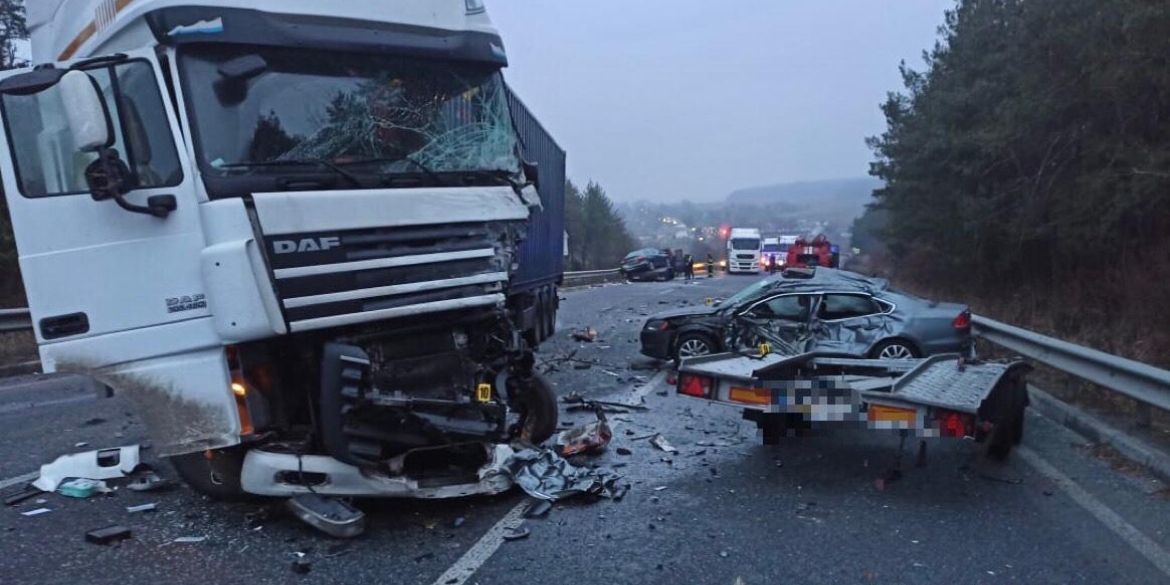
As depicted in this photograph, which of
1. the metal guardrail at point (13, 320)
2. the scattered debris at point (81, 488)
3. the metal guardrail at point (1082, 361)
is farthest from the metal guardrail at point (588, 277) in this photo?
the scattered debris at point (81, 488)

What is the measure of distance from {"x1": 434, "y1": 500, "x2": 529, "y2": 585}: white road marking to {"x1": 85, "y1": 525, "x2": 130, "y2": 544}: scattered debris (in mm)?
1953

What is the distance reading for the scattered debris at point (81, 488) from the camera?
5574 millimetres

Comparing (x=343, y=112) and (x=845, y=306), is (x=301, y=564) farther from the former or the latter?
(x=845, y=306)

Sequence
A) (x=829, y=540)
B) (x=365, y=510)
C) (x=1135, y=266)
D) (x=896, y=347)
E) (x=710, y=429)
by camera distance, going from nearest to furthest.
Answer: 1. (x=829, y=540)
2. (x=365, y=510)
3. (x=710, y=429)
4. (x=896, y=347)
5. (x=1135, y=266)

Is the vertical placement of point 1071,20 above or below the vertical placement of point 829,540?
above

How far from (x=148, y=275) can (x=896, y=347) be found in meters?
8.41

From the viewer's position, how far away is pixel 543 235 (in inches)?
500

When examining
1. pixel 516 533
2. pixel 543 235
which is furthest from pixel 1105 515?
pixel 543 235

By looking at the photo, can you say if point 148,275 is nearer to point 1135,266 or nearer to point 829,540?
point 829,540

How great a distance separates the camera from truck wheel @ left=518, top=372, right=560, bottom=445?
6.44m

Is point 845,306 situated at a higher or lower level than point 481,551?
higher

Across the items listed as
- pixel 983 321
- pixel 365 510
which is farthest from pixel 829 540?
pixel 983 321

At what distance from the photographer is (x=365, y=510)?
539cm

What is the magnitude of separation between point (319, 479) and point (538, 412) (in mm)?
2034
